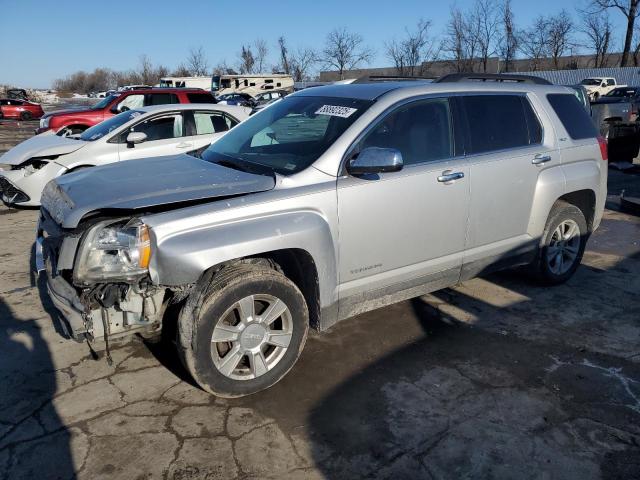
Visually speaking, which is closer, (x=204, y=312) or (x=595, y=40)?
(x=204, y=312)

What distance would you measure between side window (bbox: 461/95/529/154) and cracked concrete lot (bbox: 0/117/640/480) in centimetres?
144

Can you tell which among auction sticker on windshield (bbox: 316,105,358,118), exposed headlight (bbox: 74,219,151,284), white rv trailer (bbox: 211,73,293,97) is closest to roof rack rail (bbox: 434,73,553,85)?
auction sticker on windshield (bbox: 316,105,358,118)

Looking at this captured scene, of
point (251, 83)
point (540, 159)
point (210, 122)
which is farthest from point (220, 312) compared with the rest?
point (251, 83)

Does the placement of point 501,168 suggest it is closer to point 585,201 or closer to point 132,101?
point 585,201

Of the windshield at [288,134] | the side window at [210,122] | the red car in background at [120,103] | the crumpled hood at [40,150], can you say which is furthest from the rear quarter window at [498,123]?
the red car in background at [120,103]

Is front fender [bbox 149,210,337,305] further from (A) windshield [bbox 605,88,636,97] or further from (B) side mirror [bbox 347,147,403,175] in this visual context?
(A) windshield [bbox 605,88,636,97]

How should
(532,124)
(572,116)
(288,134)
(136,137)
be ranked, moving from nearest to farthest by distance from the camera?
(288,134), (532,124), (572,116), (136,137)

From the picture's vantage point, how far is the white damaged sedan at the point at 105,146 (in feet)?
24.7

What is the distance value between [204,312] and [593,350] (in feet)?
9.44

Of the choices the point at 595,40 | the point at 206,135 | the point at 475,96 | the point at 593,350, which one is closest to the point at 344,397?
the point at 593,350

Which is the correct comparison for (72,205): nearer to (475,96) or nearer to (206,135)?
(475,96)

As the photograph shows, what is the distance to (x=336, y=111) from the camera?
12.2ft

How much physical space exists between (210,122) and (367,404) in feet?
20.8

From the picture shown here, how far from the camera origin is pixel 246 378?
3.19 meters
